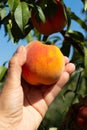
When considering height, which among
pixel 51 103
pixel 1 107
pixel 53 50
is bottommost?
pixel 51 103

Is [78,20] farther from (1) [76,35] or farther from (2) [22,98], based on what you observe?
(2) [22,98]

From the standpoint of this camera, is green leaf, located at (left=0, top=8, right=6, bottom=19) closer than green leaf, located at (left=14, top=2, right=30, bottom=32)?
No

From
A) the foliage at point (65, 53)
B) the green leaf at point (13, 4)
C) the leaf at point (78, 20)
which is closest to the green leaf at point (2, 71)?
the foliage at point (65, 53)

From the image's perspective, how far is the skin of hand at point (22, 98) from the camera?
5.86ft

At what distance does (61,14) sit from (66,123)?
441mm

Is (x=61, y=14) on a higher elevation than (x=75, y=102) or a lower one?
higher

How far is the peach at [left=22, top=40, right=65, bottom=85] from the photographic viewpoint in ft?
5.56

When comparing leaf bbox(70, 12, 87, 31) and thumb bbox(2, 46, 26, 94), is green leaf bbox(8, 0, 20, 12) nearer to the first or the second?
thumb bbox(2, 46, 26, 94)

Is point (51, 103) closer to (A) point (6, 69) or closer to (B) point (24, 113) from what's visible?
(B) point (24, 113)

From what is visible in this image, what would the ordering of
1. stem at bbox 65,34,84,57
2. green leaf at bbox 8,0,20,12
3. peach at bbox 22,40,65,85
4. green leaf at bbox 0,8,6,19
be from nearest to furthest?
peach at bbox 22,40,65,85 → green leaf at bbox 8,0,20,12 → stem at bbox 65,34,84,57 → green leaf at bbox 0,8,6,19

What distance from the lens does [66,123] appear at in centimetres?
183

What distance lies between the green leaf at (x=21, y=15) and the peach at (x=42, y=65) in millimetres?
85

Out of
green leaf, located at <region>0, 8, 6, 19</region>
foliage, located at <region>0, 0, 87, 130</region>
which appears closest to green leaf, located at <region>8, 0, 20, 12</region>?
foliage, located at <region>0, 0, 87, 130</region>

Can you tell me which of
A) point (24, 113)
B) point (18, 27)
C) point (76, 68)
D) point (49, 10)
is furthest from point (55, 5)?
point (24, 113)
